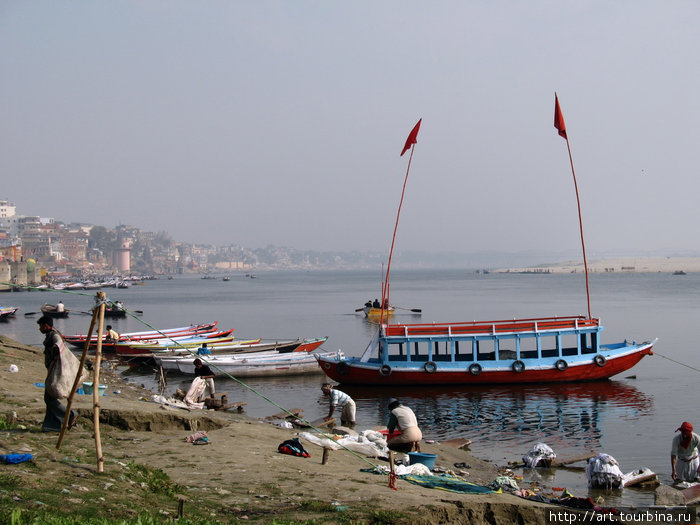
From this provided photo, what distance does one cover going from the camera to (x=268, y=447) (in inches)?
483

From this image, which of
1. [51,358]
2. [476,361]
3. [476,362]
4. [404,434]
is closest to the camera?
[51,358]

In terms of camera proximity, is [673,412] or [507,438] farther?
[673,412]

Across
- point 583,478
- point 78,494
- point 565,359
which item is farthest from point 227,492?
point 565,359

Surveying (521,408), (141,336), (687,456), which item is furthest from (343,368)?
(141,336)

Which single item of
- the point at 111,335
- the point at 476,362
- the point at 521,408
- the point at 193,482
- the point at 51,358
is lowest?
the point at 521,408

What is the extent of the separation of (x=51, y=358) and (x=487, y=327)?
19719 millimetres

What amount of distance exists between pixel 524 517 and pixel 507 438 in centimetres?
1031

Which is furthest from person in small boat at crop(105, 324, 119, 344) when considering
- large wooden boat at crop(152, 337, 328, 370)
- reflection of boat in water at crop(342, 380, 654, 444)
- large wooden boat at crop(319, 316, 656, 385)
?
reflection of boat in water at crop(342, 380, 654, 444)

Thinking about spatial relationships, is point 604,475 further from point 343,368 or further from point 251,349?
point 251,349

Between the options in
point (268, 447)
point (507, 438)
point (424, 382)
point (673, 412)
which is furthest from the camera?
point (424, 382)

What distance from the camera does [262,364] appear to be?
29469 mm

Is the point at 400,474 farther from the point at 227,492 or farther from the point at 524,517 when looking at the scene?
the point at 227,492

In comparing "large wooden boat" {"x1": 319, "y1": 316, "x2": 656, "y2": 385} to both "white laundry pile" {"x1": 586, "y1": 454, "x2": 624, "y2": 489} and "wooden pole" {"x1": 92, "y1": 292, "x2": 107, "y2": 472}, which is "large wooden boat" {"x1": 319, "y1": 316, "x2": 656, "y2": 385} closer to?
"white laundry pile" {"x1": 586, "y1": 454, "x2": 624, "y2": 489}

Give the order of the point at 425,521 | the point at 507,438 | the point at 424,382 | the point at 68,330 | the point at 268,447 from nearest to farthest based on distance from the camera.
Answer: the point at 425,521
the point at 268,447
the point at 507,438
the point at 424,382
the point at 68,330
